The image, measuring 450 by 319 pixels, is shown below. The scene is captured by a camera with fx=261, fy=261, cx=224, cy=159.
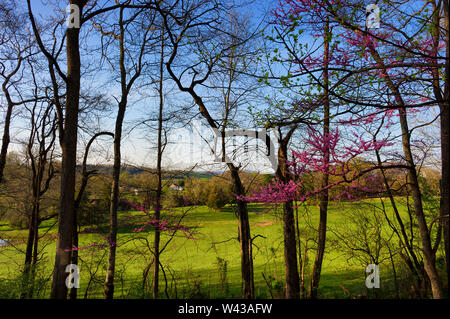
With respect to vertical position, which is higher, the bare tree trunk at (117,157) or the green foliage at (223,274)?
the bare tree trunk at (117,157)

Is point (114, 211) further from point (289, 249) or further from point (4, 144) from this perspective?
point (4, 144)

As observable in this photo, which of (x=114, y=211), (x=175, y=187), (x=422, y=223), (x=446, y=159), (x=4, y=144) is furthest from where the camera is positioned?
(x=4, y=144)

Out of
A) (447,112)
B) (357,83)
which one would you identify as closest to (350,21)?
(357,83)

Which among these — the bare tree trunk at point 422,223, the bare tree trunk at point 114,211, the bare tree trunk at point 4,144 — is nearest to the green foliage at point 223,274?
the bare tree trunk at point 114,211

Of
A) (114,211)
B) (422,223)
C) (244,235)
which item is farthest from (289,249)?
(114,211)

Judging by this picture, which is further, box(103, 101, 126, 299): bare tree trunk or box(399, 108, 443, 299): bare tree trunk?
box(103, 101, 126, 299): bare tree trunk

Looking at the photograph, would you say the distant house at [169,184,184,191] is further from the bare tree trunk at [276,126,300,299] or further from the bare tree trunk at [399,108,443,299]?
the bare tree trunk at [399,108,443,299]

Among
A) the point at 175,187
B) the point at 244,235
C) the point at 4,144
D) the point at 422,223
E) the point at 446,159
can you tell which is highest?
the point at 4,144

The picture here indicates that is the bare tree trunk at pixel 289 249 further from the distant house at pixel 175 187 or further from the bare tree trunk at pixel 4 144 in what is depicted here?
the bare tree trunk at pixel 4 144

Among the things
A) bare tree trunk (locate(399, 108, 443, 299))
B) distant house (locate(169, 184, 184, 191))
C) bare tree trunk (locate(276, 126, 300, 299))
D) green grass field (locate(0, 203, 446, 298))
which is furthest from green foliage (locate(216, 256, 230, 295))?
bare tree trunk (locate(399, 108, 443, 299))

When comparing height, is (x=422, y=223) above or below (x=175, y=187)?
below

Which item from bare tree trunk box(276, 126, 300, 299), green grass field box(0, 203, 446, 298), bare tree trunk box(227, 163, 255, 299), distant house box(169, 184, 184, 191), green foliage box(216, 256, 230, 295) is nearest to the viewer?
bare tree trunk box(276, 126, 300, 299)

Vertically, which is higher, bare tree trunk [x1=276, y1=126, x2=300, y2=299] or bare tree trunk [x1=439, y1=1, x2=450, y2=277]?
bare tree trunk [x1=439, y1=1, x2=450, y2=277]

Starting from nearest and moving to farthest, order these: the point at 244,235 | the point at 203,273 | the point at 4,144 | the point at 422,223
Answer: the point at 422,223 → the point at 244,235 → the point at 4,144 → the point at 203,273
